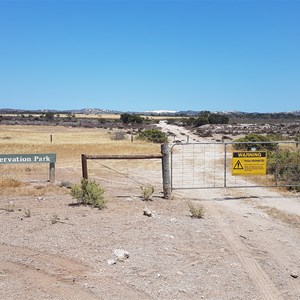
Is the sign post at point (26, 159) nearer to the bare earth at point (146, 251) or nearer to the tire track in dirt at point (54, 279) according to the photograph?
the bare earth at point (146, 251)

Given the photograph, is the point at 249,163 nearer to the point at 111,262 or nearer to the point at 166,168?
the point at 166,168

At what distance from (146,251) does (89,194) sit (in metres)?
3.89

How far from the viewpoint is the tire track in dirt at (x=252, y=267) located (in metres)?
6.54

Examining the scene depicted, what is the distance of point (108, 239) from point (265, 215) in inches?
205

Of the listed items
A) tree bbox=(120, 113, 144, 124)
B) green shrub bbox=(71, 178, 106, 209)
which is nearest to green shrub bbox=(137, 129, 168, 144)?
green shrub bbox=(71, 178, 106, 209)

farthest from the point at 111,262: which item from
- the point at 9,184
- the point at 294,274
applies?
the point at 9,184

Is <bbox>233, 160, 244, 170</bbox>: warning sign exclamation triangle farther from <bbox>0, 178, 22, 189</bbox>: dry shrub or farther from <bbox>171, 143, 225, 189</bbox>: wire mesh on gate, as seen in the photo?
<bbox>0, 178, 22, 189</bbox>: dry shrub

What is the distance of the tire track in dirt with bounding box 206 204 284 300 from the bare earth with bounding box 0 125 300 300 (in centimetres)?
1

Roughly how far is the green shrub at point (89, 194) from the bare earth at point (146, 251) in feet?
0.91

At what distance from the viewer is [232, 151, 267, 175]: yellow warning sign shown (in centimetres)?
1508

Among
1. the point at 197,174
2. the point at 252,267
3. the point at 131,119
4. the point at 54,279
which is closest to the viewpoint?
the point at 54,279

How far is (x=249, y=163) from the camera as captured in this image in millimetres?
15188

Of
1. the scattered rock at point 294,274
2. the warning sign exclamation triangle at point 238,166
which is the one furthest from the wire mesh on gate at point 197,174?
the scattered rock at point 294,274

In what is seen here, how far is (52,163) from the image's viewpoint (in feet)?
55.9
